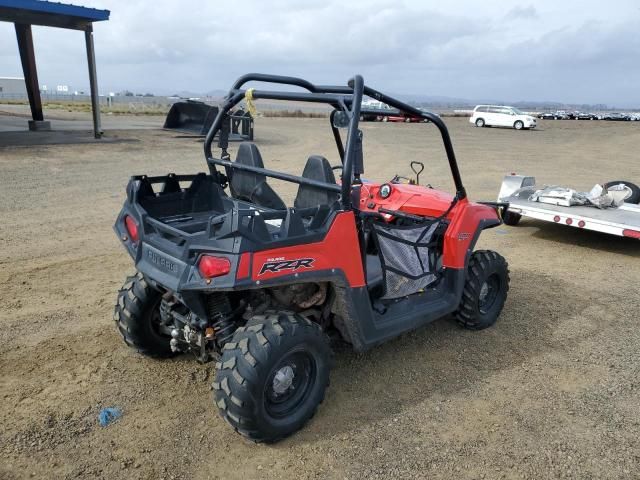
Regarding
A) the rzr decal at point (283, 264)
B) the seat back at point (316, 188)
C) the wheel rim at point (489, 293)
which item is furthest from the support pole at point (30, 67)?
the rzr decal at point (283, 264)

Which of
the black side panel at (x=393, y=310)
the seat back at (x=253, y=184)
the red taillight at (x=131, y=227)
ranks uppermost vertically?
the seat back at (x=253, y=184)

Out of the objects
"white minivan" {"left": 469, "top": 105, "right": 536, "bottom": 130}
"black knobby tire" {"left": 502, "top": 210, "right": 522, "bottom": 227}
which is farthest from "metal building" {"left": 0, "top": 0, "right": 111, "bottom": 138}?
"white minivan" {"left": 469, "top": 105, "right": 536, "bottom": 130}

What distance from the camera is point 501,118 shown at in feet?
111

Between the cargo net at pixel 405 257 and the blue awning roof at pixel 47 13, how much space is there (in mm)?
15104

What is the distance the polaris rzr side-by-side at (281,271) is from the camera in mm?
2807

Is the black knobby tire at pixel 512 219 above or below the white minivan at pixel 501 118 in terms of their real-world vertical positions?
above

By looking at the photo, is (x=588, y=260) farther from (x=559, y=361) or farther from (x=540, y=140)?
(x=540, y=140)

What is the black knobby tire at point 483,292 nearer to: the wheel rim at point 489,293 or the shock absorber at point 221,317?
the wheel rim at point 489,293

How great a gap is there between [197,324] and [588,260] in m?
5.49

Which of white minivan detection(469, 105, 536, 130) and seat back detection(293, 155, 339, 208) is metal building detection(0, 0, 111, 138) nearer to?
seat back detection(293, 155, 339, 208)

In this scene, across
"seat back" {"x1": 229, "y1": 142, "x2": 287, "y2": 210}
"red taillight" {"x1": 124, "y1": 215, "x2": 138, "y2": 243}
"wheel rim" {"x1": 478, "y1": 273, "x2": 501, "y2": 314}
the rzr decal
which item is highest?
"seat back" {"x1": 229, "y1": 142, "x2": 287, "y2": 210}

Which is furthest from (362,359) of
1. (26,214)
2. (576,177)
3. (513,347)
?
(576,177)

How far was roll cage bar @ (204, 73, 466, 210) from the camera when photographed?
9.92 feet

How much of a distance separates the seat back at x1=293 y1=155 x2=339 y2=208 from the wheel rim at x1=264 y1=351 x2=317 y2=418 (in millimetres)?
976
